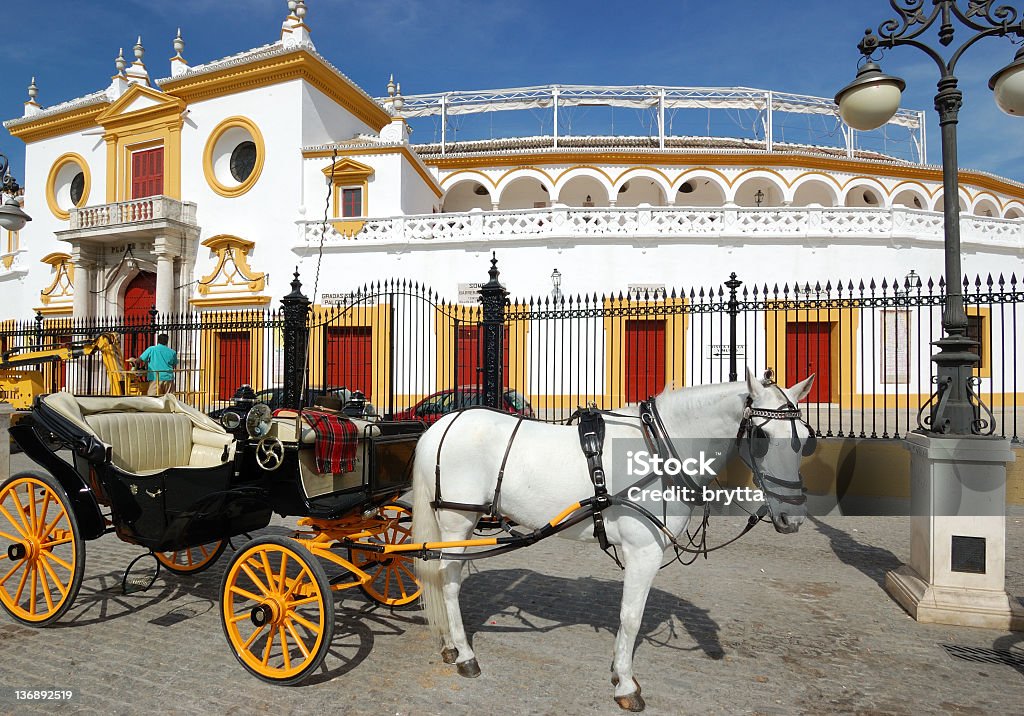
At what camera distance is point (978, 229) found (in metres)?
18.7

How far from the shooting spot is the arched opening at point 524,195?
2922 cm

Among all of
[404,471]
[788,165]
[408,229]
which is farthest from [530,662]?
[788,165]

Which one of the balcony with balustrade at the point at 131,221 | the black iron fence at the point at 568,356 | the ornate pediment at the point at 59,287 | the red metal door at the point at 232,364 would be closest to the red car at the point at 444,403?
the black iron fence at the point at 568,356

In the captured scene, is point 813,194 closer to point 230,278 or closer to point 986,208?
point 986,208

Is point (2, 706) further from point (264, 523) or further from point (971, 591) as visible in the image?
point (971, 591)

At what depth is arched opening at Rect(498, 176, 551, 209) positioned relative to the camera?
29219 millimetres

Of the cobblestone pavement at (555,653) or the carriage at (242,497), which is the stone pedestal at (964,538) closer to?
the cobblestone pavement at (555,653)

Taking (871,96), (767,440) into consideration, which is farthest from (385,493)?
(871,96)

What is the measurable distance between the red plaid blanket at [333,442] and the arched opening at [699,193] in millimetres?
27820

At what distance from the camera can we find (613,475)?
3.44 m

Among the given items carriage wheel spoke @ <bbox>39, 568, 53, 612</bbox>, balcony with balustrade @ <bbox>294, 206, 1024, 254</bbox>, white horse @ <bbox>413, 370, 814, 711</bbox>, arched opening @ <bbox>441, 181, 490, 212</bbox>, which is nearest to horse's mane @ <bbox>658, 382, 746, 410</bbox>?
white horse @ <bbox>413, 370, 814, 711</bbox>

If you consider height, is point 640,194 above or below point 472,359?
above

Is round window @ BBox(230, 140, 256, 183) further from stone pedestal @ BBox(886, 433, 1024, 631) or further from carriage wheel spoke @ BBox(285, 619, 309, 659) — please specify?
stone pedestal @ BBox(886, 433, 1024, 631)

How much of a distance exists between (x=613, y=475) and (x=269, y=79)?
2206cm
